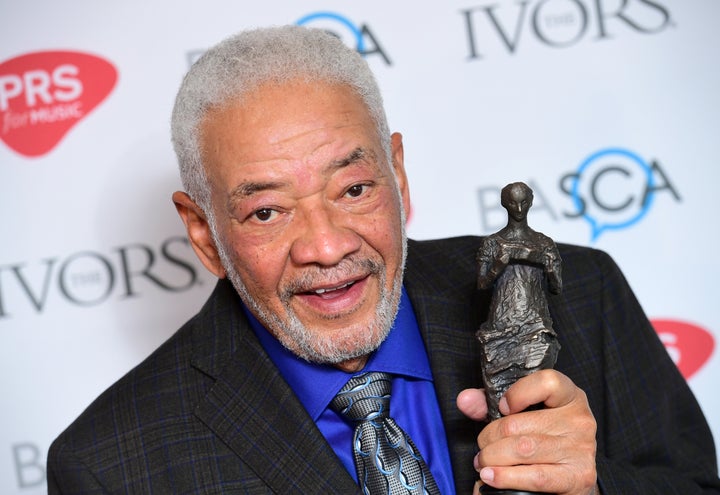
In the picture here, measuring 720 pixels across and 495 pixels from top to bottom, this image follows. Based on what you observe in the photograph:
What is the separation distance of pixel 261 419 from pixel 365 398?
0.77 feet

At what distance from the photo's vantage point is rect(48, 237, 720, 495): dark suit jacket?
206cm

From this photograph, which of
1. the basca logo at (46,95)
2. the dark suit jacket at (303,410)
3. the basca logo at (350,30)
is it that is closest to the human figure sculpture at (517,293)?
the dark suit jacket at (303,410)

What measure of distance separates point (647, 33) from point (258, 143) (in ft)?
5.06

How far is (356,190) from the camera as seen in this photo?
2.02 meters

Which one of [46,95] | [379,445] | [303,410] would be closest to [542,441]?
[379,445]

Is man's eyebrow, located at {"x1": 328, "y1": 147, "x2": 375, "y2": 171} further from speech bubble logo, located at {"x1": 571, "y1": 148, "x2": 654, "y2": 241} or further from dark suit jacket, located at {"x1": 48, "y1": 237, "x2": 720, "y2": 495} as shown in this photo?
speech bubble logo, located at {"x1": 571, "y1": 148, "x2": 654, "y2": 241}

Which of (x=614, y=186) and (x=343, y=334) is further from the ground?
(x=614, y=186)

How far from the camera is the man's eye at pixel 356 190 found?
2.01 m

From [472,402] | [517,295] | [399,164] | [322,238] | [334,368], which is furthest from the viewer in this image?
[399,164]

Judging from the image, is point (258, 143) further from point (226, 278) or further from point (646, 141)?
point (646, 141)

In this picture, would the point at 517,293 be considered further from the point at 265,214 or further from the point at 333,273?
the point at 265,214

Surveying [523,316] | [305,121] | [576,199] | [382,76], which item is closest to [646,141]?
[576,199]

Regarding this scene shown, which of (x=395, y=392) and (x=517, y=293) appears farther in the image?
(x=395, y=392)

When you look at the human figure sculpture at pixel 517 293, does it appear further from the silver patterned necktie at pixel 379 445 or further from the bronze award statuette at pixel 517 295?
the silver patterned necktie at pixel 379 445
